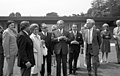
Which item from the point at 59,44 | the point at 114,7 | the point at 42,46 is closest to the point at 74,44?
the point at 59,44

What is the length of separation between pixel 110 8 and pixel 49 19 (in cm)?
2786

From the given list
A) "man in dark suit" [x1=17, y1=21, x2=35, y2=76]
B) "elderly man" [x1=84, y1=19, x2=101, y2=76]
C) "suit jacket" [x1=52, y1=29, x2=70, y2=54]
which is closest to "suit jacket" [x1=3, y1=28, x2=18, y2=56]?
"man in dark suit" [x1=17, y1=21, x2=35, y2=76]

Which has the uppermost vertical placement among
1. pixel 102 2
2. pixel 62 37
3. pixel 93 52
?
pixel 102 2

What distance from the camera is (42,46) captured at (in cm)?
695

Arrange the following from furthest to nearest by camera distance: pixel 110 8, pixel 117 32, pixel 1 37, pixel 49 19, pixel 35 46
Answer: pixel 110 8 → pixel 49 19 → pixel 117 32 → pixel 1 37 → pixel 35 46

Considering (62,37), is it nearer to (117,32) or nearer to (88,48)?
(88,48)

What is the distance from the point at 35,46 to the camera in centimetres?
631

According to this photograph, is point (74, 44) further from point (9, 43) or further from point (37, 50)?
point (9, 43)

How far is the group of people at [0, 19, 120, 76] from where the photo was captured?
216 inches

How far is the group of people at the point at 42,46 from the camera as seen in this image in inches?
216

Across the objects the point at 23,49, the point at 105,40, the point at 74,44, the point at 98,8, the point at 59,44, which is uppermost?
the point at 98,8

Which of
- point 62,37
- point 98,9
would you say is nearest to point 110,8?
point 98,9

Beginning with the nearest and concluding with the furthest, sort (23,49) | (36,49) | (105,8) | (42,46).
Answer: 1. (23,49)
2. (36,49)
3. (42,46)
4. (105,8)

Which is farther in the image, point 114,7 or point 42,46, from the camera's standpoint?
point 114,7
